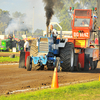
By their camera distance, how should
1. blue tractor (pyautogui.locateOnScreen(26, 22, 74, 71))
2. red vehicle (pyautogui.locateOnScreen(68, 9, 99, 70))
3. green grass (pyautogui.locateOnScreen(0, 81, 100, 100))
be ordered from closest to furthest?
green grass (pyautogui.locateOnScreen(0, 81, 100, 100)), blue tractor (pyautogui.locateOnScreen(26, 22, 74, 71)), red vehicle (pyautogui.locateOnScreen(68, 9, 99, 70))

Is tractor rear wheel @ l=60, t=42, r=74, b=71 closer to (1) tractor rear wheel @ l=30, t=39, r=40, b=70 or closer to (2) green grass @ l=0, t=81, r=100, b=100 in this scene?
(1) tractor rear wheel @ l=30, t=39, r=40, b=70

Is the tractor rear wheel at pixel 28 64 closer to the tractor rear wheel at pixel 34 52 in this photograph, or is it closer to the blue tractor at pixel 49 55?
the blue tractor at pixel 49 55

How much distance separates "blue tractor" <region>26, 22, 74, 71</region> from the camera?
1290 cm

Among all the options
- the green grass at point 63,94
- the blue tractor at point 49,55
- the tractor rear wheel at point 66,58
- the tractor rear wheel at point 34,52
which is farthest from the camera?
the tractor rear wheel at point 66,58

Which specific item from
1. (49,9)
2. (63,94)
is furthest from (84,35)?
(63,94)

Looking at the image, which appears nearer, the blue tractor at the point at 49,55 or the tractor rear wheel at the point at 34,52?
the blue tractor at the point at 49,55

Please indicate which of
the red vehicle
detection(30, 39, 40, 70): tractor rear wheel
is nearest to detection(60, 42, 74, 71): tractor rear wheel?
detection(30, 39, 40, 70): tractor rear wheel

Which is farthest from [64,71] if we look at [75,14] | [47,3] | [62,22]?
[62,22]

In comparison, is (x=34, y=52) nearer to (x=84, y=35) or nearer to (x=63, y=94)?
(x=84, y=35)

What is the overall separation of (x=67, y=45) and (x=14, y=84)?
549cm

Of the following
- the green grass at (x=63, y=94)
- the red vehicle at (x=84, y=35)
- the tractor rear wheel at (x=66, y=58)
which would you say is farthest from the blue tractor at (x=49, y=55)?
the green grass at (x=63, y=94)

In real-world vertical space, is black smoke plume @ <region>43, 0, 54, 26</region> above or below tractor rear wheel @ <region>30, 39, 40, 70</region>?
above

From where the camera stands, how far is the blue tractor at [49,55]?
12.9 metres

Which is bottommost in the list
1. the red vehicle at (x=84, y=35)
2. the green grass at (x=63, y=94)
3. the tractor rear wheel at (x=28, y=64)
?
the green grass at (x=63, y=94)
